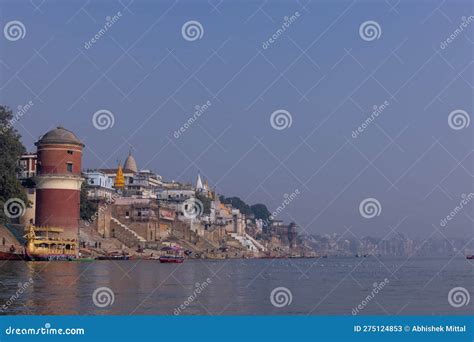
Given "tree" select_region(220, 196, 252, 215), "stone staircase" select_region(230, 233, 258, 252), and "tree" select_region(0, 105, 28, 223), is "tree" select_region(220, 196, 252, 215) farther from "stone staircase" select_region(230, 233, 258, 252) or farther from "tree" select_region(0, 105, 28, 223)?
"tree" select_region(0, 105, 28, 223)

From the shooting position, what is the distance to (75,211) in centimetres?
5653

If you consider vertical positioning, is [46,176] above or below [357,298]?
below

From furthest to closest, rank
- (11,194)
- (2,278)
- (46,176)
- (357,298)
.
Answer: (46,176)
(11,194)
(2,278)
(357,298)

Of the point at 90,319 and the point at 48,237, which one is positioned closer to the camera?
the point at 90,319

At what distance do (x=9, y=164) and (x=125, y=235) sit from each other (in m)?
20.6

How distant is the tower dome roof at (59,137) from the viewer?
188 ft

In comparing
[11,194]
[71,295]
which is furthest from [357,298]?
[11,194]

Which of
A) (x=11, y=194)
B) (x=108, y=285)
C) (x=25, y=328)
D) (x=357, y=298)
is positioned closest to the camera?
(x=25, y=328)

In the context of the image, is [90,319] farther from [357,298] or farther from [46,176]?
[46,176]

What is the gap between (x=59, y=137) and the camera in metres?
57.5

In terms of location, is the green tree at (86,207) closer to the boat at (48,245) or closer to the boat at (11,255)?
the boat at (48,245)

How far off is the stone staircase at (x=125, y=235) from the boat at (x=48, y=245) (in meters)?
15.5

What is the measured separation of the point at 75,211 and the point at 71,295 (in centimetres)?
3497

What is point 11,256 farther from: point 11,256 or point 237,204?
point 237,204
